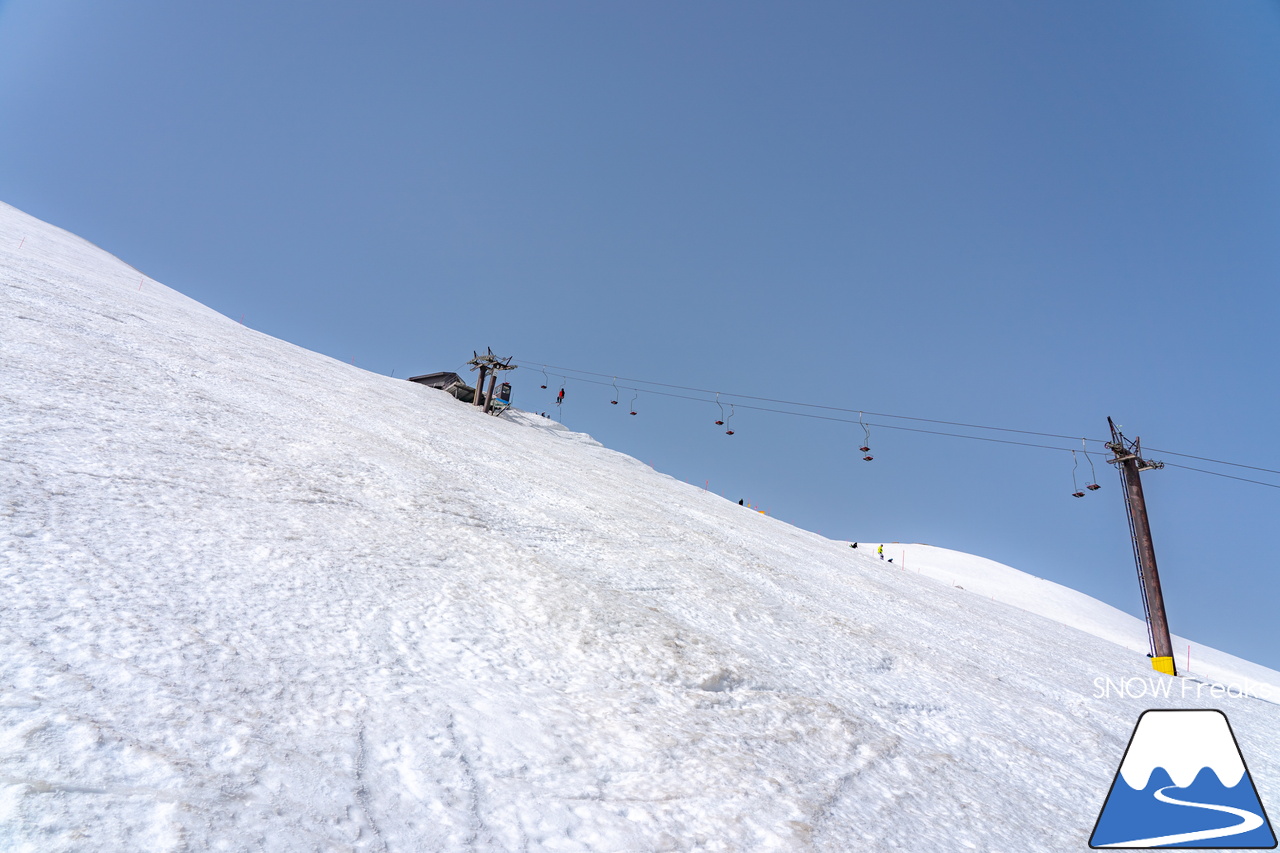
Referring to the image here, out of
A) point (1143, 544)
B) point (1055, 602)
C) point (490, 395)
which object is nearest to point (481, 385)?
point (490, 395)

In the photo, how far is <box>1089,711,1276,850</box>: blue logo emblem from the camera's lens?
496 cm

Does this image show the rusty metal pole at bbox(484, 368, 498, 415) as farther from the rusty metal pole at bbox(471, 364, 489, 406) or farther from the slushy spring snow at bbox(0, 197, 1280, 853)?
the slushy spring snow at bbox(0, 197, 1280, 853)

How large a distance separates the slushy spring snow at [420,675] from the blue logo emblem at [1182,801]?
0.82ft

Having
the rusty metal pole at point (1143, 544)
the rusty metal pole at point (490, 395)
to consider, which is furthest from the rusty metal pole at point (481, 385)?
the rusty metal pole at point (1143, 544)

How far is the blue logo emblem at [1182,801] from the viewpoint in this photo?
16.3 ft

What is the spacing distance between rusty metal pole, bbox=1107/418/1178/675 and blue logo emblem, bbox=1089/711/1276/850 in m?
16.1

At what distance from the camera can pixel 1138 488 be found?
22.5m

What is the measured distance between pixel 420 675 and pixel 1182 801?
6592 mm

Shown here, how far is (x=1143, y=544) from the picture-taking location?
21.8m

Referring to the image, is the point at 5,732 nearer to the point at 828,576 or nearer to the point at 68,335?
the point at 68,335

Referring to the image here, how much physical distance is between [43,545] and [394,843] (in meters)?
4.03

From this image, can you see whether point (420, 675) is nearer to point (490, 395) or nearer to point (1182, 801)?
point (1182, 801)

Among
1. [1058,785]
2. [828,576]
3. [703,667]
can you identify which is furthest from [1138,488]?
[703,667]

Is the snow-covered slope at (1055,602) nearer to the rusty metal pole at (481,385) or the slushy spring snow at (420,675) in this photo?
the slushy spring snow at (420,675)
